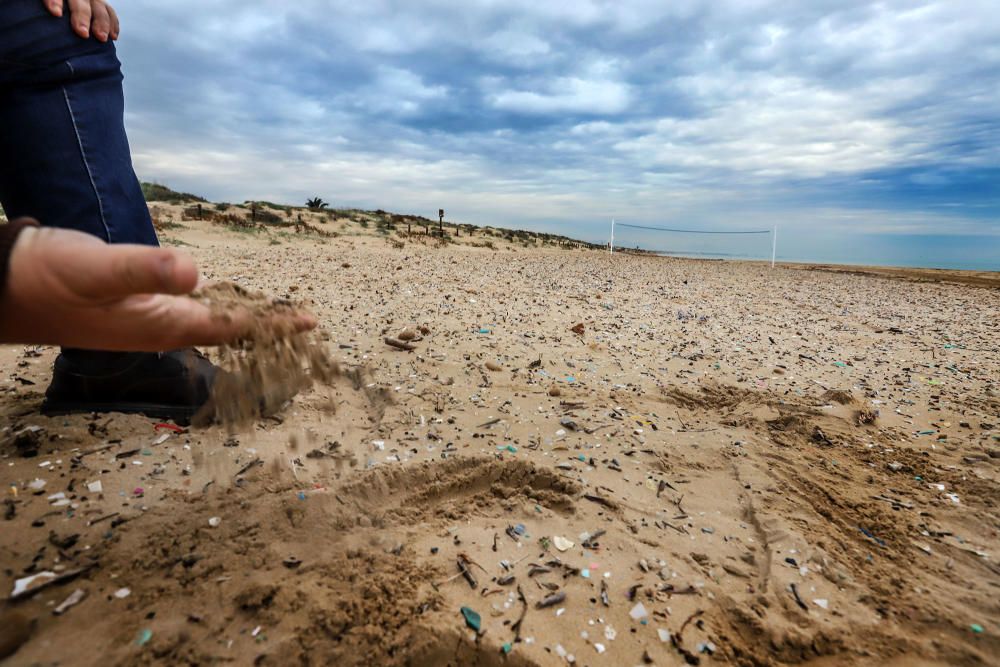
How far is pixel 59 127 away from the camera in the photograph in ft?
6.78

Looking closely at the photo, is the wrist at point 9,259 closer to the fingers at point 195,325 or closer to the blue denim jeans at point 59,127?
the fingers at point 195,325

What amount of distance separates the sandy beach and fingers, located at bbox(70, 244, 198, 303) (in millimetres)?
978

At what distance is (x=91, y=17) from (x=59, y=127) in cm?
47

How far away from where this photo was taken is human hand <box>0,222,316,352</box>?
3.42 feet

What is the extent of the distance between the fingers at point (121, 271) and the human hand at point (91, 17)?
1.62m

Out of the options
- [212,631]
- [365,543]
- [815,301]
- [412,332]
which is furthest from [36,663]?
[815,301]

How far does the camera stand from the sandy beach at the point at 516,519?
1532mm

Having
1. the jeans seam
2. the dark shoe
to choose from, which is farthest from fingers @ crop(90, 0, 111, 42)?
the dark shoe

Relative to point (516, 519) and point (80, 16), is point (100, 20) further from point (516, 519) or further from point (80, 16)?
point (516, 519)

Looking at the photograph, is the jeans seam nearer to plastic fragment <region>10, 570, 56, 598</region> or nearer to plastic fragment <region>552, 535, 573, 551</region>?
plastic fragment <region>10, 570, 56, 598</region>

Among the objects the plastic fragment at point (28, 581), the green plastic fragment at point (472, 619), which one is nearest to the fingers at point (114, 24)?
the plastic fragment at point (28, 581)

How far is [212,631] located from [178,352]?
4.65ft

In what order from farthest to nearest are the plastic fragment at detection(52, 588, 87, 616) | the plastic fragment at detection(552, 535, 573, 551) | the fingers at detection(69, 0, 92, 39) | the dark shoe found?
the dark shoe
the fingers at detection(69, 0, 92, 39)
the plastic fragment at detection(552, 535, 573, 551)
the plastic fragment at detection(52, 588, 87, 616)

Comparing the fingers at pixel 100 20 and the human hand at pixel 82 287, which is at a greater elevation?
the fingers at pixel 100 20
